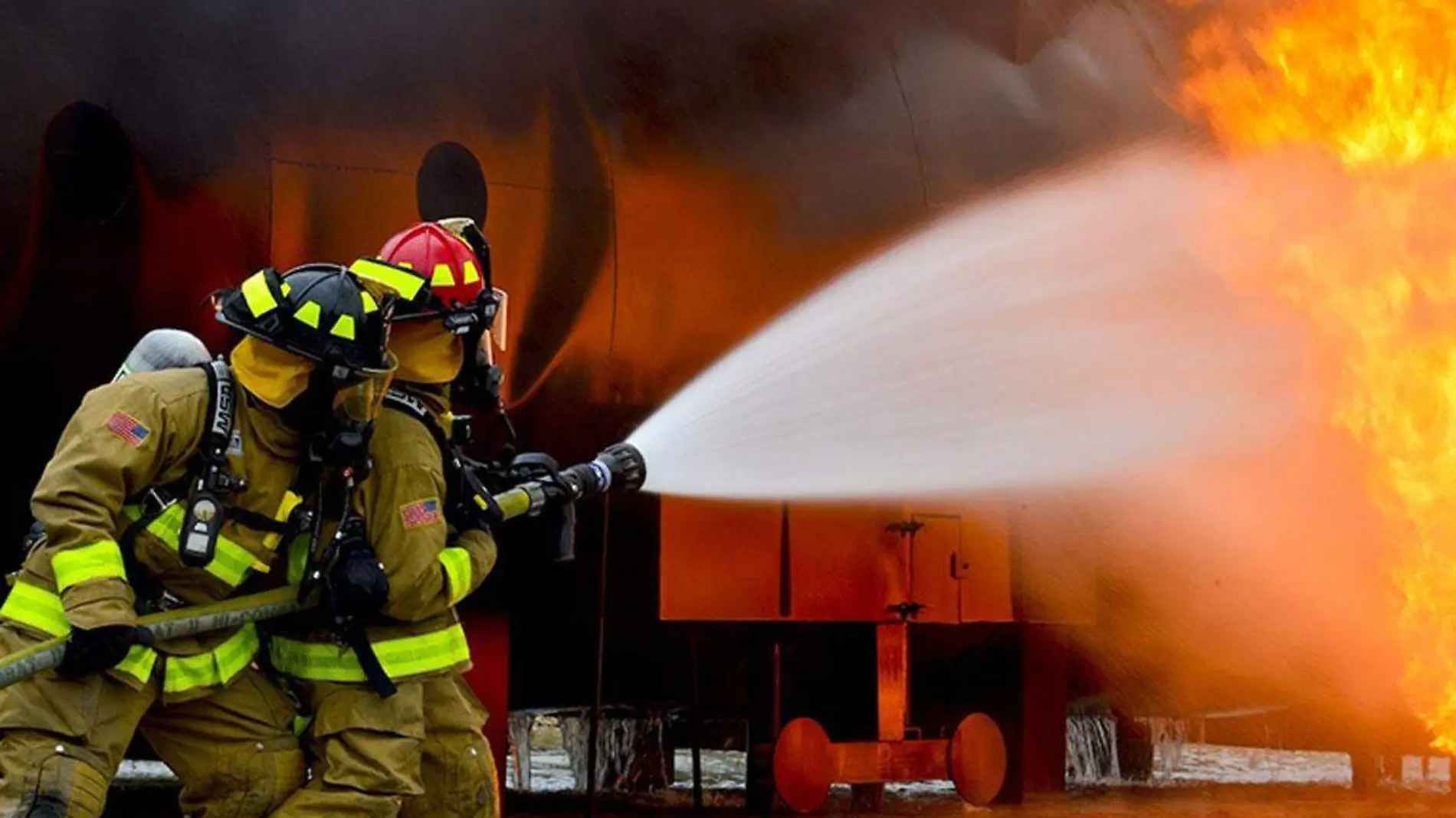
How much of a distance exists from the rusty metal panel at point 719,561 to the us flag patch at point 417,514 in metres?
2.90

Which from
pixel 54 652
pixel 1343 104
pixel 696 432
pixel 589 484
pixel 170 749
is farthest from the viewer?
pixel 1343 104

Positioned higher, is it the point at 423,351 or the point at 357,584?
the point at 423,351

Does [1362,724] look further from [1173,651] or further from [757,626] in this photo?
[757,626]

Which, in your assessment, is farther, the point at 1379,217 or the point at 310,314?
the point at 1379,217

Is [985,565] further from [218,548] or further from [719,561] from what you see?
[218,548]

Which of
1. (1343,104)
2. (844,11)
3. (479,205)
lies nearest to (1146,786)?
(1343,104)

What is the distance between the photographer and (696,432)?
289 inches

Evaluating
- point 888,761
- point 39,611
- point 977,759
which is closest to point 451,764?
point 39,611

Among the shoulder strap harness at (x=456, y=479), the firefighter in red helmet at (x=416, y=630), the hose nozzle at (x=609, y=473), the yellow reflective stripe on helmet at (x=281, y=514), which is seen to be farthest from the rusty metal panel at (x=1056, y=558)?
the yellow reflective stripe on helmet at (x=281, y=514)

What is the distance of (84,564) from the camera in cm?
448

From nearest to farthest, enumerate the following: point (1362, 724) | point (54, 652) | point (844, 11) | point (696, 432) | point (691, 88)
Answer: point (54, 652), point (696, 432), point (691, 88), point (844, 11), point (1362, 724)

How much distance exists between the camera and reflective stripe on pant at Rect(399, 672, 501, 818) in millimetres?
5406

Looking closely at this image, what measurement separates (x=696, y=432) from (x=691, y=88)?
151cm

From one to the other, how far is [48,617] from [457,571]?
1026 mm
